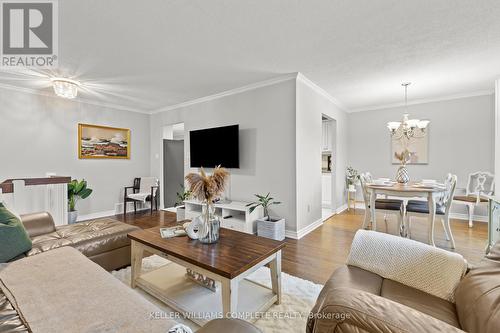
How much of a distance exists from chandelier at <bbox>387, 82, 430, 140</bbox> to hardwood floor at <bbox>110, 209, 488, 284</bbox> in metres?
1.69

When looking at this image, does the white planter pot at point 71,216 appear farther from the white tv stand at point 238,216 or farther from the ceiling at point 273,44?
the ceiling at point 273,44

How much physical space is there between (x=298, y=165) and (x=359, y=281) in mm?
2272

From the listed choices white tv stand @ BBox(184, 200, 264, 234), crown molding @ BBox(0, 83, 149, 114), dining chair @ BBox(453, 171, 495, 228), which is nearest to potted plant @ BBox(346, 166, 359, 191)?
dining chair @ BBox(453, 171, 495, 228)

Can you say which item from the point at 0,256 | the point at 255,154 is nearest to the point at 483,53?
the point at 255,154

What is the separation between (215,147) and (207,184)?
2591 millimetres

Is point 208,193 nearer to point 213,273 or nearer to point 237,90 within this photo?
point 213,273

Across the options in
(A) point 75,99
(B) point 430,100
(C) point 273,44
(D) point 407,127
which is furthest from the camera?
(B) point 430,100

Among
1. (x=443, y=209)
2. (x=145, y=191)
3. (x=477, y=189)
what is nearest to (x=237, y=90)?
(x=145, y=191)

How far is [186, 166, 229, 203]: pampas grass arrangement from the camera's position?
171 centimetres

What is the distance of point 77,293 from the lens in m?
1.17

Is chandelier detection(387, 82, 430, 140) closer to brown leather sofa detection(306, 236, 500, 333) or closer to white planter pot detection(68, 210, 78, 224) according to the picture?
brown leather sofa detection(306, 236, 500, 333)

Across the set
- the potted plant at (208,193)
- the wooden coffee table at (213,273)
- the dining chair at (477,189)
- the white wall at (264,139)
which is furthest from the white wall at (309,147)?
the dining chair at (477,189)

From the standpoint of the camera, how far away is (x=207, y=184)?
5.64 feet

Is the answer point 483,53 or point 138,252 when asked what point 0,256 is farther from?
point 483,53
